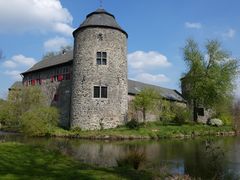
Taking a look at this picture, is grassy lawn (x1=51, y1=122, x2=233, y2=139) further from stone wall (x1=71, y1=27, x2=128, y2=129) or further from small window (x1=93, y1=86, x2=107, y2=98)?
small window (x1=93, y1=86, x2=107, y2=98)

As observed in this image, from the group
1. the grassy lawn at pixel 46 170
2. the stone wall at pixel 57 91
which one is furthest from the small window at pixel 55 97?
the grassy lawn at pixel 46 170

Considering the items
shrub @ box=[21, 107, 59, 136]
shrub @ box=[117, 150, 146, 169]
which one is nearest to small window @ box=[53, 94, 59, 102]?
shrub @ box=[21, 107, 59, 136]

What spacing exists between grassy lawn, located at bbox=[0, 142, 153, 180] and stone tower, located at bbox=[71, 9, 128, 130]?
694 inches

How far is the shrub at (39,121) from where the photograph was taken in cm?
2375

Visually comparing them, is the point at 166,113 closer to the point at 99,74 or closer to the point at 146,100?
the point at 146,100

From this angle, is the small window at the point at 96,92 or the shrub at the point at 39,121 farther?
the small window at the point at 96,92

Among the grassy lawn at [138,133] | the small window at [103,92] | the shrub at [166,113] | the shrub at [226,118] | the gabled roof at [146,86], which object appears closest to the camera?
the grassy lawn at [138,133]

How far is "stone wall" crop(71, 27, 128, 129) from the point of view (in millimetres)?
29156

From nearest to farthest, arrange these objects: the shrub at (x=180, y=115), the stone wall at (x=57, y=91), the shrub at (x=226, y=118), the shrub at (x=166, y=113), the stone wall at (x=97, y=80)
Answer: the stone wall at (x=97, y=80)
the stone wall at (x=57, y=91)
the shrub at (x=180, y=115)
the shrub at (x=166, y=113)
the shrub at (x=226, y=118)

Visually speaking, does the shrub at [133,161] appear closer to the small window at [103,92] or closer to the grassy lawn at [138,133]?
the grassy lawn at [138,133]

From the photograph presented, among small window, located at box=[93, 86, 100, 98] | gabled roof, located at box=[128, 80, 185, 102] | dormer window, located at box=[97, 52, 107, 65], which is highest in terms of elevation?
dormer window, located at box=[97, 52, 107, 65]

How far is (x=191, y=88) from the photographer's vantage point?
38719mm

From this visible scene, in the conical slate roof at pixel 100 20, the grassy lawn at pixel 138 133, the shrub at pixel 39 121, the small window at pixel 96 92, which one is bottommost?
the grassy lawn at pixel 138 133

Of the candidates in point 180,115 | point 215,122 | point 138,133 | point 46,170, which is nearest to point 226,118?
point 215,122
